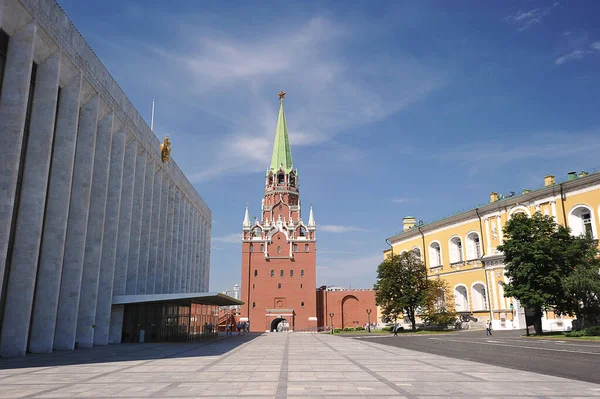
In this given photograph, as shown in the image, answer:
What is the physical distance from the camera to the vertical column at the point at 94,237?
27188 millimetres

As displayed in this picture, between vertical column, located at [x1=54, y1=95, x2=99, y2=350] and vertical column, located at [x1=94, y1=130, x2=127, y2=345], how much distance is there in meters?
4.55

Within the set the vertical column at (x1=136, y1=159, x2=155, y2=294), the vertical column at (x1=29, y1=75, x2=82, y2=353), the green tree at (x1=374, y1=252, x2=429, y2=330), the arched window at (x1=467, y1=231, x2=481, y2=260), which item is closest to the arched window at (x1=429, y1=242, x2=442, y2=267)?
the arched window at (x1=467, y1=231, x2=481, y2=260)

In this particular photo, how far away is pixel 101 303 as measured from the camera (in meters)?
29.9

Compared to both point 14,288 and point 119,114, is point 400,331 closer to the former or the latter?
point 119,114

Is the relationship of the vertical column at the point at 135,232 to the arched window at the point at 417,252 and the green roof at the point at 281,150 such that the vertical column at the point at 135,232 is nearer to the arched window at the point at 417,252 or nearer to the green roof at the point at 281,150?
the arched window at the point at 417,252

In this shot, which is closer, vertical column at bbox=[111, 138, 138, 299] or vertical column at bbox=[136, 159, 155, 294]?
vertical column at bbox=[111, 138, 138, 299]

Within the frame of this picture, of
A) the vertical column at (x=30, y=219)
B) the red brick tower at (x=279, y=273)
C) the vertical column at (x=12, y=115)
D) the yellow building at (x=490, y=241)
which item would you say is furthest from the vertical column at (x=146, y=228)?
the red brick tower at (x=279, y=273)

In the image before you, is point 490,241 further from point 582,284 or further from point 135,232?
point 135,232

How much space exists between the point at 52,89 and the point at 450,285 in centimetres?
4636

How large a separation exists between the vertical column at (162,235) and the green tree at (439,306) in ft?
88.9

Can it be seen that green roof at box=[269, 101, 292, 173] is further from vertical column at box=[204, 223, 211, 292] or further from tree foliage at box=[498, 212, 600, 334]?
tree foliage at box=[498, 212, 600, 334]

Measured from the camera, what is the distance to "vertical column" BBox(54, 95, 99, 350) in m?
24.8

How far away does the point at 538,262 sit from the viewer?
3416 centimetres

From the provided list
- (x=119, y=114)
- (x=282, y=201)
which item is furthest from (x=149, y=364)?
(x=282, y=201)
